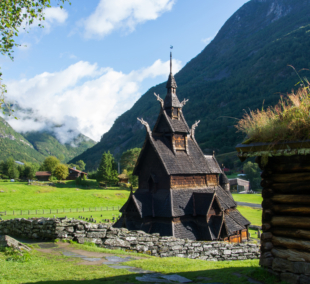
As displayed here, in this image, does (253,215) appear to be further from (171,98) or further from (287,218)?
(287,218)

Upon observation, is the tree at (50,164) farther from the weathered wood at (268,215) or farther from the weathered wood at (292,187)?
the weathered wood at (292,187)

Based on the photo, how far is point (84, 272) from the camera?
8.72 metres

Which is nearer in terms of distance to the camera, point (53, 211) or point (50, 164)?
point (53, 211)

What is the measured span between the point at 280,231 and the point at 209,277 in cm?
260

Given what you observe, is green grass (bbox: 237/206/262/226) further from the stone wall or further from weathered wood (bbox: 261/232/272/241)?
weathered wood (bbox: 261/232/272/241)

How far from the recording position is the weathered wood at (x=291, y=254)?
24.5 feet

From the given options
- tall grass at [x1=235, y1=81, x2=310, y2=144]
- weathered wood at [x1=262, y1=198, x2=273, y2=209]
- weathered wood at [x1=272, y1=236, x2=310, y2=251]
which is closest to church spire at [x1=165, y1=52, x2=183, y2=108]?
tall grass at [x1=235, y1=81, x2=310, y2=144]

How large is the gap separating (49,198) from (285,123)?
2520 inches

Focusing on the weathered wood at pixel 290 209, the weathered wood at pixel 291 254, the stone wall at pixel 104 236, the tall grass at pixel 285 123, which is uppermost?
the tall grass at pixel 285 123

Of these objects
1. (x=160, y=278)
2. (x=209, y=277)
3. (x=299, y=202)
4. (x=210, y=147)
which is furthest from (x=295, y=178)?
(x=210, y=147)

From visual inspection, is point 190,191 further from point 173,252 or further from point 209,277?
point 209,277

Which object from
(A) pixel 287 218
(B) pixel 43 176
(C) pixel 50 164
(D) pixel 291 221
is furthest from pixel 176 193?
(C) pixel 50 164

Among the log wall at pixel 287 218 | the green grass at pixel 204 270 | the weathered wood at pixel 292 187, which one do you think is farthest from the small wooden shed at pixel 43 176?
the weathered wood at pixel 292 187

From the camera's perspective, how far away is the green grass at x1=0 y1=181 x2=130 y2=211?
188ft
